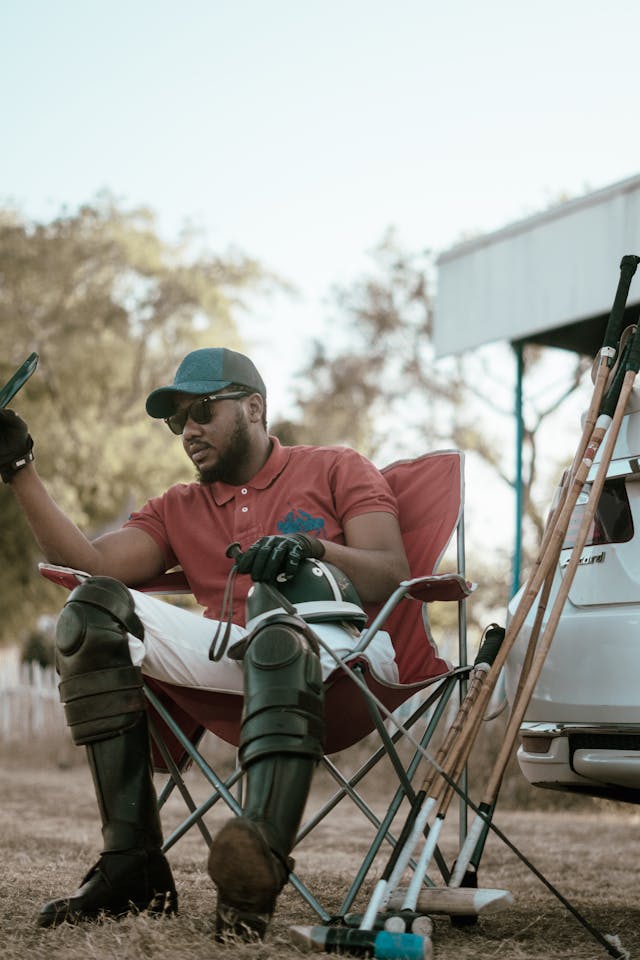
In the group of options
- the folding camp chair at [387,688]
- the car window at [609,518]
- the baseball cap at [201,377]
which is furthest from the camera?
the baseball cap at [201,377]

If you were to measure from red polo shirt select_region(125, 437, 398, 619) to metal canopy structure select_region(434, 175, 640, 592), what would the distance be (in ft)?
13.7

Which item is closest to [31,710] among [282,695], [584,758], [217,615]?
[217,615]

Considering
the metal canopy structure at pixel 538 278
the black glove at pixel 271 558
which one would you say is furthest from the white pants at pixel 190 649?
the metal canopy structure at pixel 538 278

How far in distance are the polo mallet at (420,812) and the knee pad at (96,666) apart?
68 cm

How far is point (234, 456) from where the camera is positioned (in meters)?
3.59

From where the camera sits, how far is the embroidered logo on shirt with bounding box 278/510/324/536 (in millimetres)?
3424

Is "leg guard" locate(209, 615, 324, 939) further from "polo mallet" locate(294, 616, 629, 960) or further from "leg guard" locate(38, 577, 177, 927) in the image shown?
"leg guard" locate(38, 577, 177, 927)

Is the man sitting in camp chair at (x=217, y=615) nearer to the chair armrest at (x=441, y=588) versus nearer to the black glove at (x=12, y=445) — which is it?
the black glove at (x=12, y=445)

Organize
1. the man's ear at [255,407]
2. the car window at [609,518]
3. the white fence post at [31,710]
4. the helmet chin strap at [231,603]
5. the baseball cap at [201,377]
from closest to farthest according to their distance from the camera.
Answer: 1. the helmet chin strap at [231,603]
2. the car window at [609,518]
3. the baseball cap at [201,377]
4. the man's ear at [255,407]
5. the white fence post at [31,710]

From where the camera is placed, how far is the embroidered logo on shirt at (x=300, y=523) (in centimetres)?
342

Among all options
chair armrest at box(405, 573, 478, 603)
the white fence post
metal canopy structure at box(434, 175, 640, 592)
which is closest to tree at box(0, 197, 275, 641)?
the white fence post

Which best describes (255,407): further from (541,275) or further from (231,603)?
(541,275)

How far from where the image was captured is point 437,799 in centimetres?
283

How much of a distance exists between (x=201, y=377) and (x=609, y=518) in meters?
1.19
